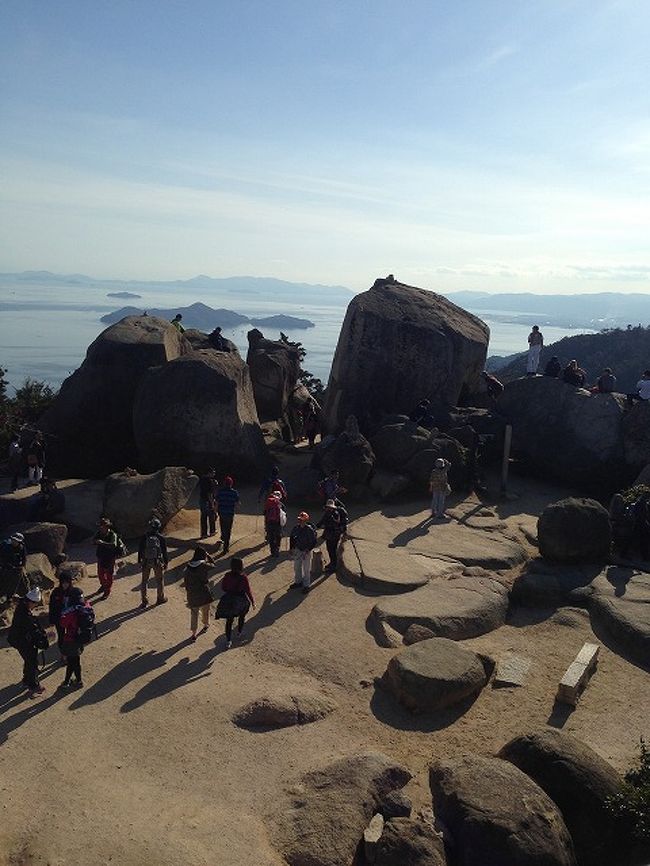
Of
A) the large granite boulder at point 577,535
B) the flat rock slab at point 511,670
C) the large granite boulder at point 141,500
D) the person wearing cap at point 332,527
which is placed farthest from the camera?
the large granite boulder at point 141,500

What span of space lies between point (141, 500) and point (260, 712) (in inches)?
320

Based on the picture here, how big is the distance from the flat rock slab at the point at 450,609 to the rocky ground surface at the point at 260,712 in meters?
0.05

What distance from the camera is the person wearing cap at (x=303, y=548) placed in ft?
45.4

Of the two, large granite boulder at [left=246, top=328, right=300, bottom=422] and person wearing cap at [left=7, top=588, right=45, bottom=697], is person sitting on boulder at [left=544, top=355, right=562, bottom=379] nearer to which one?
large granite boulder at [left=246, top=328, right=300, bottom=422]

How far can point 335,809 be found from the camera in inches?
312

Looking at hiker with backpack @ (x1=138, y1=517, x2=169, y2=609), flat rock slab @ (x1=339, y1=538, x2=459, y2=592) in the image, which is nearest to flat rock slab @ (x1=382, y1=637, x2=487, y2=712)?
flat rock slab @ (x1=339, y1=538, x2=459, y2=592)

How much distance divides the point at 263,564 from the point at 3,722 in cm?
681

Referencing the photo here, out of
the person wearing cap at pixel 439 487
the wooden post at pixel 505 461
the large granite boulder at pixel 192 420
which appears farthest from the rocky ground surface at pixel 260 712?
the large granite boulder at pixel 192 420

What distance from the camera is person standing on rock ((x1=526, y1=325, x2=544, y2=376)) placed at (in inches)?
969

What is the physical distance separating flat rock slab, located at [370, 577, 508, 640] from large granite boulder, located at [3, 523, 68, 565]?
7.63 meters

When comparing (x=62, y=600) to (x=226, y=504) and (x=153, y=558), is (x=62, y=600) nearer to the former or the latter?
(x=153, y=558)

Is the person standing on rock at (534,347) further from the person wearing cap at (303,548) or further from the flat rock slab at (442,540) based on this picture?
the person wearing cap at (303,548)

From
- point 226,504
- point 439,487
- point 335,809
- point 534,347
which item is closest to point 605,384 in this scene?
point 534,347

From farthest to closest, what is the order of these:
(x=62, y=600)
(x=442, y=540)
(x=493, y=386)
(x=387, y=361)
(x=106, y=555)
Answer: (x=493, y=386) → (x=387, y=361) → (x=442, y=540) → (x=106, y=555) → (x=62, y=600)
